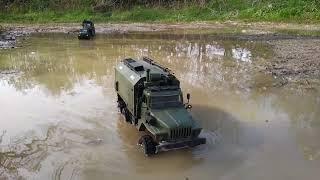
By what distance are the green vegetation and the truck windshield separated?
28.3 m

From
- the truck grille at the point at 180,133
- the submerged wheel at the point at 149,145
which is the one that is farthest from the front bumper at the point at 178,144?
the submerged wheel at the point at 149,145

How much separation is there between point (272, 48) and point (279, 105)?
1162cm

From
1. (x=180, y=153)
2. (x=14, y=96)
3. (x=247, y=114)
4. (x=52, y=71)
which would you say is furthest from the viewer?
(x=52, y=71)

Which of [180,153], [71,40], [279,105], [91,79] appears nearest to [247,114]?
[279,105]

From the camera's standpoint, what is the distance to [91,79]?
23.3m

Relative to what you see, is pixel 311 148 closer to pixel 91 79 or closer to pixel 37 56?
pixel 91 79

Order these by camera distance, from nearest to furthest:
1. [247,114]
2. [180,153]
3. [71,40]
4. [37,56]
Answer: [180,153], [247,114], [37,56], [71,40]

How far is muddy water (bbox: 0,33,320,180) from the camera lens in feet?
43.9

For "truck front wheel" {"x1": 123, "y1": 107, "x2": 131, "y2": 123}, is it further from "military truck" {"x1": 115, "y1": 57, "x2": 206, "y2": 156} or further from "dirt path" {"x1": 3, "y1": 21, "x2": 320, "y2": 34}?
"dirt path" {"x1": 3, "y1": 21, "x2": 320, "y2": 34}

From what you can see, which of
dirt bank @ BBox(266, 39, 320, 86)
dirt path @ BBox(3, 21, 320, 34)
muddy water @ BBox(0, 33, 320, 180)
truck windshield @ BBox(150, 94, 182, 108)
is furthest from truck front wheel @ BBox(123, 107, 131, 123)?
dirt path @ BBox(3, 21, 320, 34)

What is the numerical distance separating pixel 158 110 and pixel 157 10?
102ft

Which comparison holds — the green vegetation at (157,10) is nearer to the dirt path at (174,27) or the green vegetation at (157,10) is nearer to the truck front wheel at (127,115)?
the dirt path at (174,27)

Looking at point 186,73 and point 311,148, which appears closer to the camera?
point 311,148

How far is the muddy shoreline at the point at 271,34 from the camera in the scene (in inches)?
926
